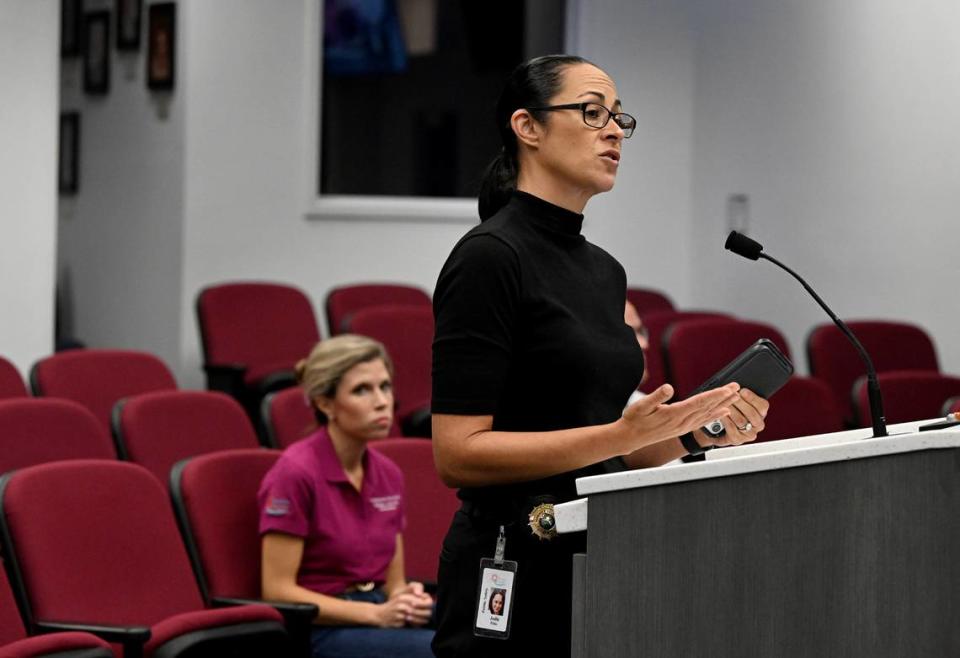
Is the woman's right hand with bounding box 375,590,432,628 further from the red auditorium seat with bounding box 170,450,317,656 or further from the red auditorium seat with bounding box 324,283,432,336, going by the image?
the red auditorium seat with bounding box 324,283,432,336

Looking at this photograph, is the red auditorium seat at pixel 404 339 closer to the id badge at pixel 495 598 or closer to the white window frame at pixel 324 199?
the white window frame at pixel 324 199

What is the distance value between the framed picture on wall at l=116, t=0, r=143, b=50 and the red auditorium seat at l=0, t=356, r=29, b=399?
2.72 meters

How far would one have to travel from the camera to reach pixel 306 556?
3340mm

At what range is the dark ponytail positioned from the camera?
6.25 feet

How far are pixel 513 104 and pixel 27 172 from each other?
3655mm

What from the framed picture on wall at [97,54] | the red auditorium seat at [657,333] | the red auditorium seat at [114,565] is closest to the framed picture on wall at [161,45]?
the framed picture on wall at [97,54]

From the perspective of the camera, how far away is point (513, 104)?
1.95 m

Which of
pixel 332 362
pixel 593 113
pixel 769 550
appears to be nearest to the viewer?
pixel 769 550

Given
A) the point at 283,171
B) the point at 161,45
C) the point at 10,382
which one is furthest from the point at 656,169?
the point at 10,382

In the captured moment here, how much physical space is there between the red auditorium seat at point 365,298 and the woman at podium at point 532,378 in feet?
13.8

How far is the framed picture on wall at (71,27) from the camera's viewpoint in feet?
23.8

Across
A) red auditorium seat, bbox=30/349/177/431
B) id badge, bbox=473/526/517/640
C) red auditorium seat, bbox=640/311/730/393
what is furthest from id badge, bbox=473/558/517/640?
red auditorium seat, bbox=640/311/730/393

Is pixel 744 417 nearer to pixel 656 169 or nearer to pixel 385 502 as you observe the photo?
pixel 385 502

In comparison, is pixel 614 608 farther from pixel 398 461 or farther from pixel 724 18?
pixel 724 18
